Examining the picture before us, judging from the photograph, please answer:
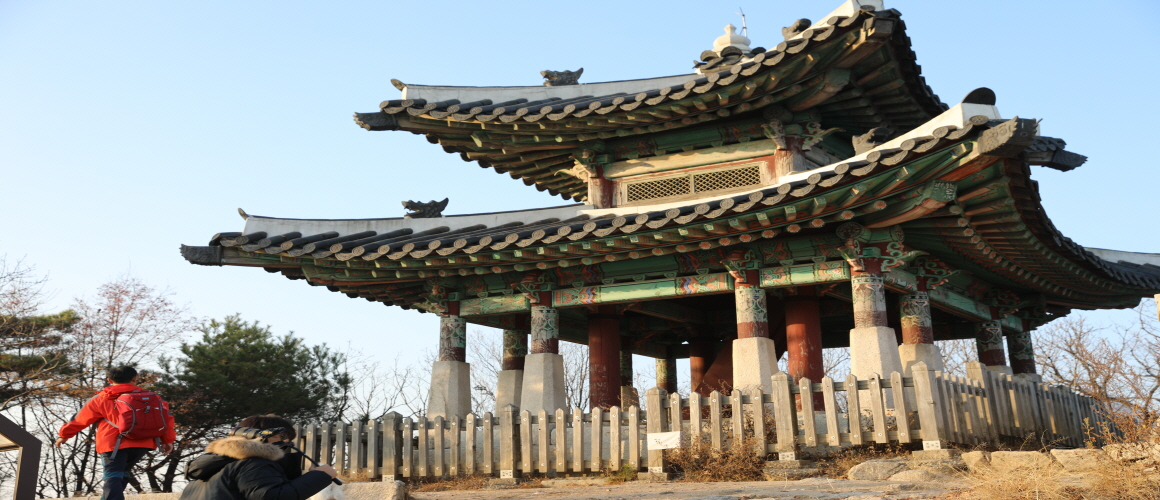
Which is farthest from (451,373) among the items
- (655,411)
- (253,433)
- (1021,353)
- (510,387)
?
(1021,353)

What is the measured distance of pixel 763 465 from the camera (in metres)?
10.1

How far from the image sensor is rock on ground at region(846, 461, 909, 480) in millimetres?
9109

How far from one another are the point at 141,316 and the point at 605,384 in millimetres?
14757

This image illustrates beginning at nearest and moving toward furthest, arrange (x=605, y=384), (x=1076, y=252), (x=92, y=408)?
(x=92, y=408)
(x=1076, y=252)
(x=605, y=384)

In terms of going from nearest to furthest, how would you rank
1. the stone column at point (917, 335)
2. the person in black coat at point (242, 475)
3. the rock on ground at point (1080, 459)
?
1. the person in black coat at point (242, 475)
2. the rock on ground at point (1080, 459)
3. the stone column at point (917, 335)

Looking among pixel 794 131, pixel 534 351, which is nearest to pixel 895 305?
pixel 794 131

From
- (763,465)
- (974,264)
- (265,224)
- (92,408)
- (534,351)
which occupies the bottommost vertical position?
(763,465)

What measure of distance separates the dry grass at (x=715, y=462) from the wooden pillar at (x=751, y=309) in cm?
199

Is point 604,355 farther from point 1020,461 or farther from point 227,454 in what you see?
point 227,454

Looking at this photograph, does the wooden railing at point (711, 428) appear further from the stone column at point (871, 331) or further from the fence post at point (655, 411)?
the stone column at point (871, 331)

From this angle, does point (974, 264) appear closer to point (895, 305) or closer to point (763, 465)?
point (895, 305)

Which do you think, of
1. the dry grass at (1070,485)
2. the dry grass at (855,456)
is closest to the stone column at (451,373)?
the dry grass at (855,456)

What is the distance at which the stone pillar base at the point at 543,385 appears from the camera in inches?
504

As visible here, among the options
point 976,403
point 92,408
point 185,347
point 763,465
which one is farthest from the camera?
point 185,347
